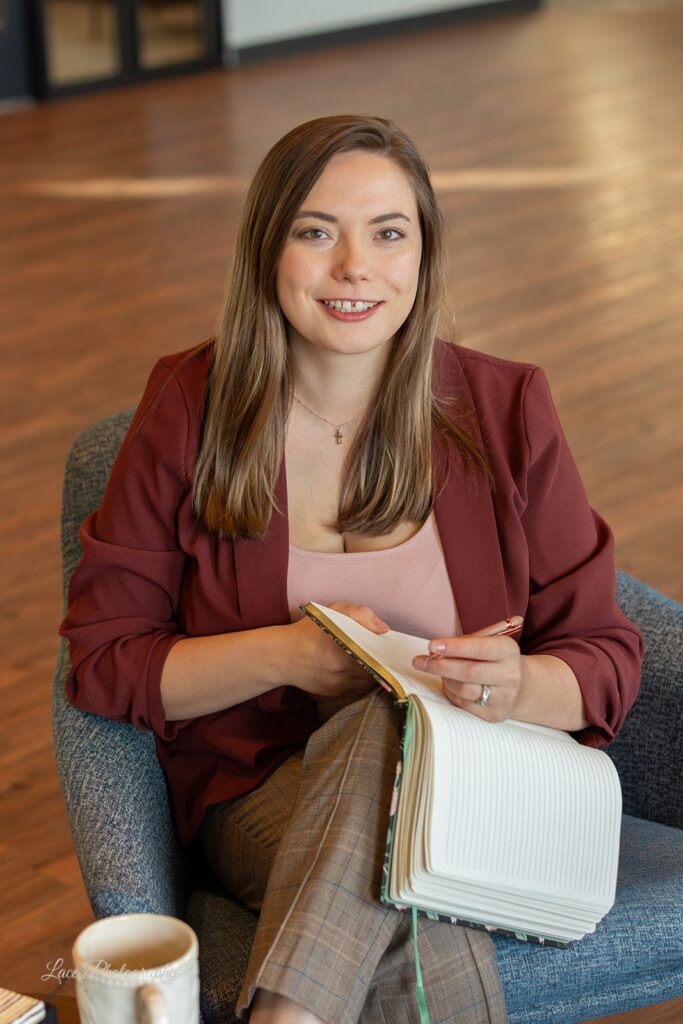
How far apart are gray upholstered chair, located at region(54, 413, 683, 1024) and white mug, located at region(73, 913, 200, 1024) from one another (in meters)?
0.22

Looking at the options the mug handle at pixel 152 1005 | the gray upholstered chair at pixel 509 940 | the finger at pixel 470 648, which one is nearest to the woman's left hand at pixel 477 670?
the finger at pixel 470 648

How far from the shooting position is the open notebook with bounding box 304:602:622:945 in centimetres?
138

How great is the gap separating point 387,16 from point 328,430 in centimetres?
939

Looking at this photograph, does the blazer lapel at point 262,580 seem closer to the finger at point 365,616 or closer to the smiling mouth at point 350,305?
the finger at point 365,616

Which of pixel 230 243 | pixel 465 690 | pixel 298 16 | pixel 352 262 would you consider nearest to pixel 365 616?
pixel 465 690

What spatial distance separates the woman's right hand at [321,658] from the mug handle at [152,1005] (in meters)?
0.54

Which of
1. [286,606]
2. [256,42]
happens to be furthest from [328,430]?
[256,42]

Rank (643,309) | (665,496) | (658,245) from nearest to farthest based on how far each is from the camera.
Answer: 1. (665,496)
2. (643,309)
3. (658,245)

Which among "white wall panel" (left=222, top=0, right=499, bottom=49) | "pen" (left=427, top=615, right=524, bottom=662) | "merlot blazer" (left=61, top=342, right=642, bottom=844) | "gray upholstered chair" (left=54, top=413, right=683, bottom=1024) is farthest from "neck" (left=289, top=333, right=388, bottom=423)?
"white wall panel" (left=222, top=0, right=499, bottom=49)

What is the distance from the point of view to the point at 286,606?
171 cm

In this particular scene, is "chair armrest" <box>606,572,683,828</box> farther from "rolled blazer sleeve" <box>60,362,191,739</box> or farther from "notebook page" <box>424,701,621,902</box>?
"rolled blazer sleeve" <box>60,362,191,739</box>

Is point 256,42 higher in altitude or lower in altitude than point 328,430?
lower

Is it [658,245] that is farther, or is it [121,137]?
[121,137]

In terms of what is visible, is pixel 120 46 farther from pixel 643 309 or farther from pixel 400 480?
pixel 400 480
